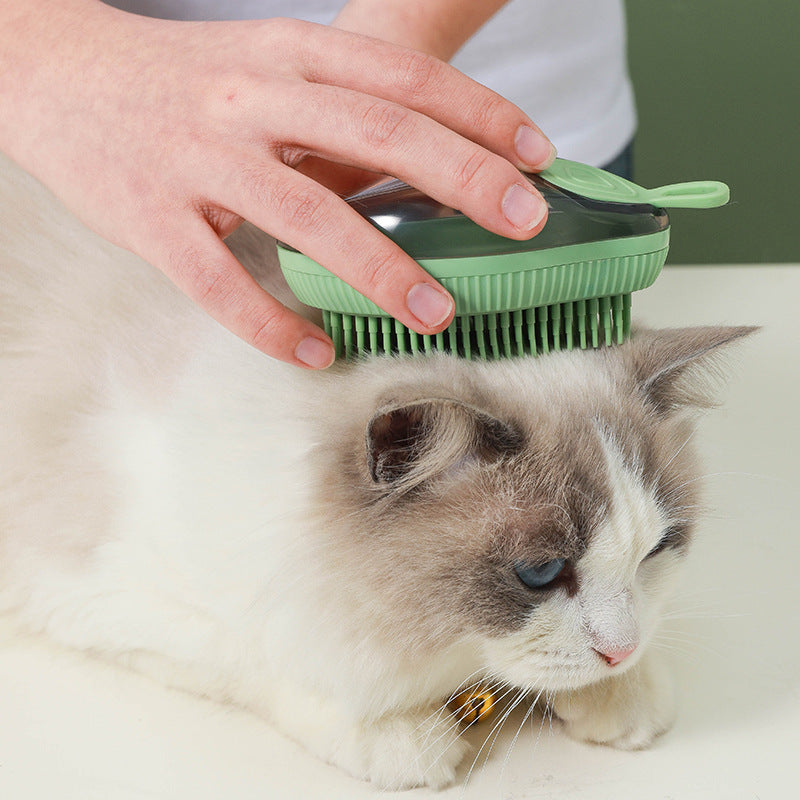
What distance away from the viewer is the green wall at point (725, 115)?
9.23 feet

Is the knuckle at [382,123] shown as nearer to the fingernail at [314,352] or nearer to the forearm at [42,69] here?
the fingernail at [314,352]

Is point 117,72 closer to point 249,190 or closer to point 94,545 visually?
point 249,190

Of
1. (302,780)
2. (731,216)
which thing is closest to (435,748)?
(302,780)

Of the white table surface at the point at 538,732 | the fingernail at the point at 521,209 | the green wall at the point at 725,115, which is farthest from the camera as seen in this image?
the green wall at the point at 725,115

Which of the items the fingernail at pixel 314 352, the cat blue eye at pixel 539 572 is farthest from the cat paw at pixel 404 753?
the fingernail at pixel 314 352

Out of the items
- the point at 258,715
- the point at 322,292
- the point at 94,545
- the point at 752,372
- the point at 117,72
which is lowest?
the point at 752,372

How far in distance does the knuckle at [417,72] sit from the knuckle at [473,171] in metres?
0.10

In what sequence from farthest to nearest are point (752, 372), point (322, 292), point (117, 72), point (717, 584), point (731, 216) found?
point (731, 216) → point (752, 372) → point (717, 584) → point (117, 72) → point (322, 292)

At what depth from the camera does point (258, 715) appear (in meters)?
0.98

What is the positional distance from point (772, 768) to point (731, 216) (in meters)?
2.40

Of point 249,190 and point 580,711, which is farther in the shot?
point 580,711

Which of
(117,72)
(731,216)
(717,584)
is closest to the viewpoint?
(117,72)

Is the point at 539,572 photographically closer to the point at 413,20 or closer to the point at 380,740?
the point at 380,740

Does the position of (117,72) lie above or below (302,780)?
above
